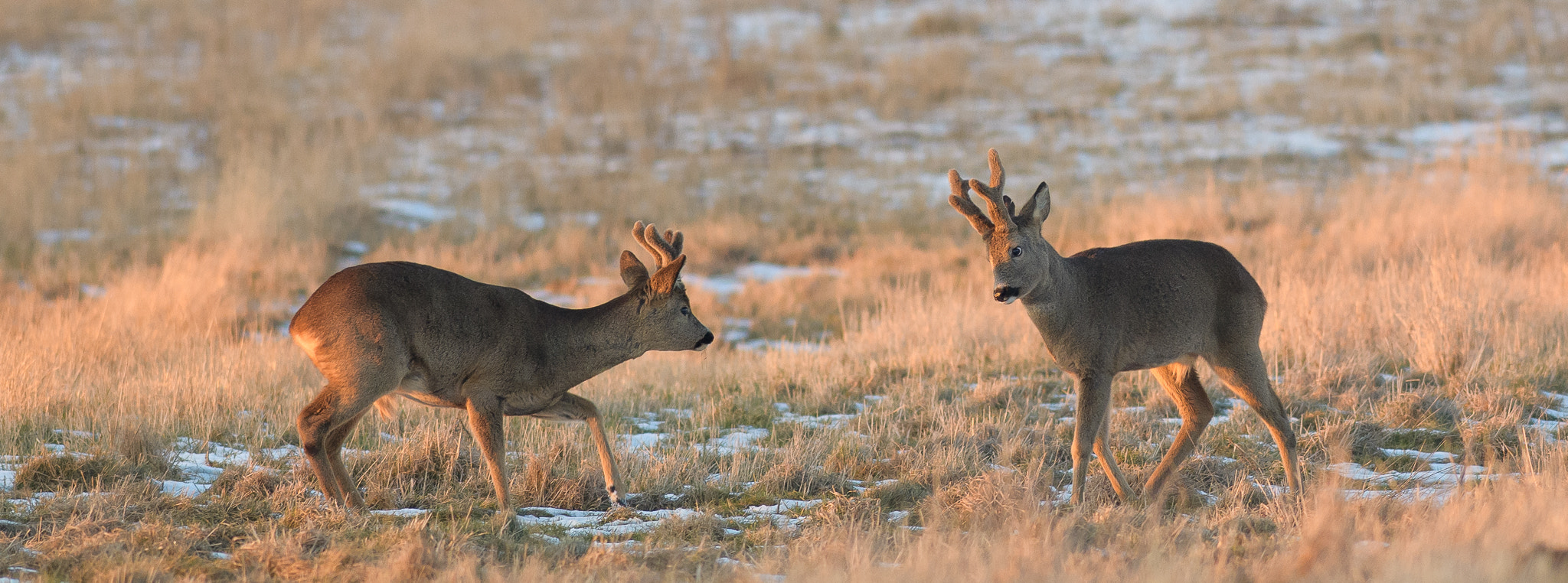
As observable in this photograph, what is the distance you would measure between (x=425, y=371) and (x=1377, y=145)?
20.3 m

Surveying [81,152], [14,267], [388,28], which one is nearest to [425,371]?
[14,267]

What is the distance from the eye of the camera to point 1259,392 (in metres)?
6.96

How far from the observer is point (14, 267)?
57.1ft

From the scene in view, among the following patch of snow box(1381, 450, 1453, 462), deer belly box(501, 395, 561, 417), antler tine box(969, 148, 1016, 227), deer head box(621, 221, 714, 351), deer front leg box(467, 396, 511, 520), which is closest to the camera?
antler tine box(969, 148, 1016, 227)

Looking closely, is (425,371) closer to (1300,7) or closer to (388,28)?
(388,28)

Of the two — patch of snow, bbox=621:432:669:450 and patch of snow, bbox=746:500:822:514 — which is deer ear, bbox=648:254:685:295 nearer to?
patch of snow, bbox=746:500:822:514

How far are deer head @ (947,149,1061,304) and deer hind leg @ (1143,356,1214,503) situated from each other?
1.17 metres

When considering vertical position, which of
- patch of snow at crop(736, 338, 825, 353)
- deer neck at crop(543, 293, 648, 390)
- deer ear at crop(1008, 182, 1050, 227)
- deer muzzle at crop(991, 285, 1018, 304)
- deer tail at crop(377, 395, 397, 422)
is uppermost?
deer ear at crop(1008, 182, 1050, 227)

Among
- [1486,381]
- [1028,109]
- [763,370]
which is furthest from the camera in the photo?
[1028,109]

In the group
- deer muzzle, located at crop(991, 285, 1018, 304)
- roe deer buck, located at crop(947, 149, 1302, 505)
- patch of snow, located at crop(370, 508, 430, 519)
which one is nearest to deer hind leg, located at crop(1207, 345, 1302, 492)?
roe deer buck, located at crop(947, 149, 1302, 505)

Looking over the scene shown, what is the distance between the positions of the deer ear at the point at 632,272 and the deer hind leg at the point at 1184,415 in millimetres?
2890

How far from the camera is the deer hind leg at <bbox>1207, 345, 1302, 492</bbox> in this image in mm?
6926

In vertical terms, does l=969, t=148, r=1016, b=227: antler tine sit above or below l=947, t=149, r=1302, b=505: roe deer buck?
above

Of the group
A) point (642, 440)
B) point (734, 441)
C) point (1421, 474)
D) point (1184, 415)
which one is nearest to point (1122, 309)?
point (1184, 415)
